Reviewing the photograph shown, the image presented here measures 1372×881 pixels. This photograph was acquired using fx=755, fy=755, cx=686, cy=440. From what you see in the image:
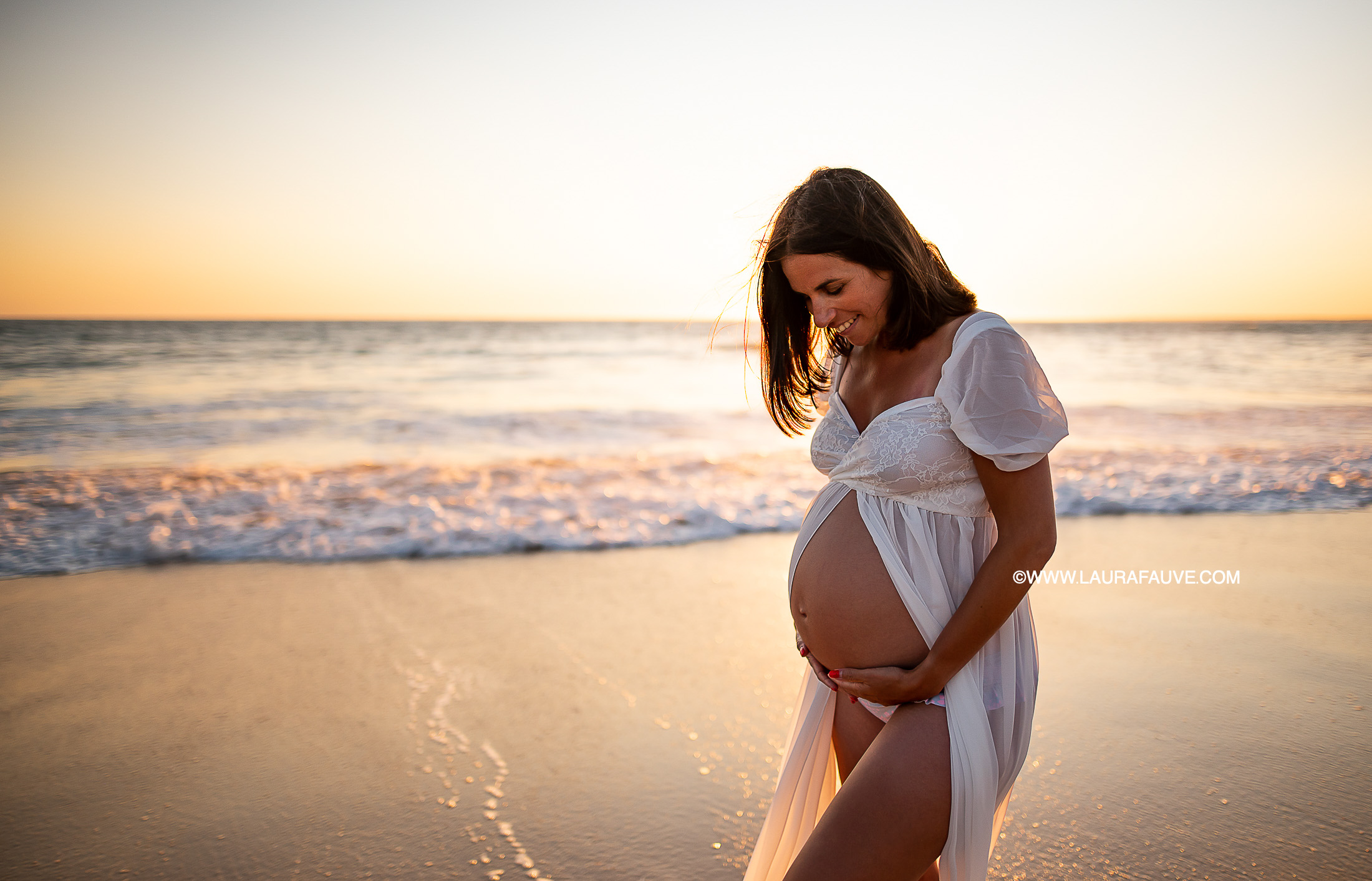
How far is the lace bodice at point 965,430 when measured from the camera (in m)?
1.30

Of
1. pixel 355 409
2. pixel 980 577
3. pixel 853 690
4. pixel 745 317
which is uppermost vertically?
pixel 745 317

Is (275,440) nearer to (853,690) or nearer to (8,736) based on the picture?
(8,736)

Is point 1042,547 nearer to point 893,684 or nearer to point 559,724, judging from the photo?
point 893,684

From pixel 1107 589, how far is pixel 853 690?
3.37 metres

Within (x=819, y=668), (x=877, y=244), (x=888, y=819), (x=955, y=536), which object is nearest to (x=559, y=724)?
(x=819, y=668)

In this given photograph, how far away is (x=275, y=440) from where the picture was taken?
9484 mm

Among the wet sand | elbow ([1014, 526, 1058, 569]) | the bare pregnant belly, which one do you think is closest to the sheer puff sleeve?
elbow ([1014, 526, 1058, 569])

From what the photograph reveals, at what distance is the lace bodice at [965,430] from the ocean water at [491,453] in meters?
0.33

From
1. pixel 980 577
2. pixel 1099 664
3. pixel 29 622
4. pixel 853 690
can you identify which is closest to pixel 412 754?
pixel 853 690

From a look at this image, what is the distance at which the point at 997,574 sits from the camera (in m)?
1.34

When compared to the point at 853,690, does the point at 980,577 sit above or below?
above

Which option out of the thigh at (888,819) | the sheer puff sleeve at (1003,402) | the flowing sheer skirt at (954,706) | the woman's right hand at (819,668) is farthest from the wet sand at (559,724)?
the sheer puff sleeve at (1003,402)

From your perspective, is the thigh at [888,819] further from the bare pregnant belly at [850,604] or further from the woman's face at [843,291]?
the woman's face at [843,291]

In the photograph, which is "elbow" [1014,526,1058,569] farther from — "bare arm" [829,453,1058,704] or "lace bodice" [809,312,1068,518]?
"lace bodice" [809,312,1068,518]
